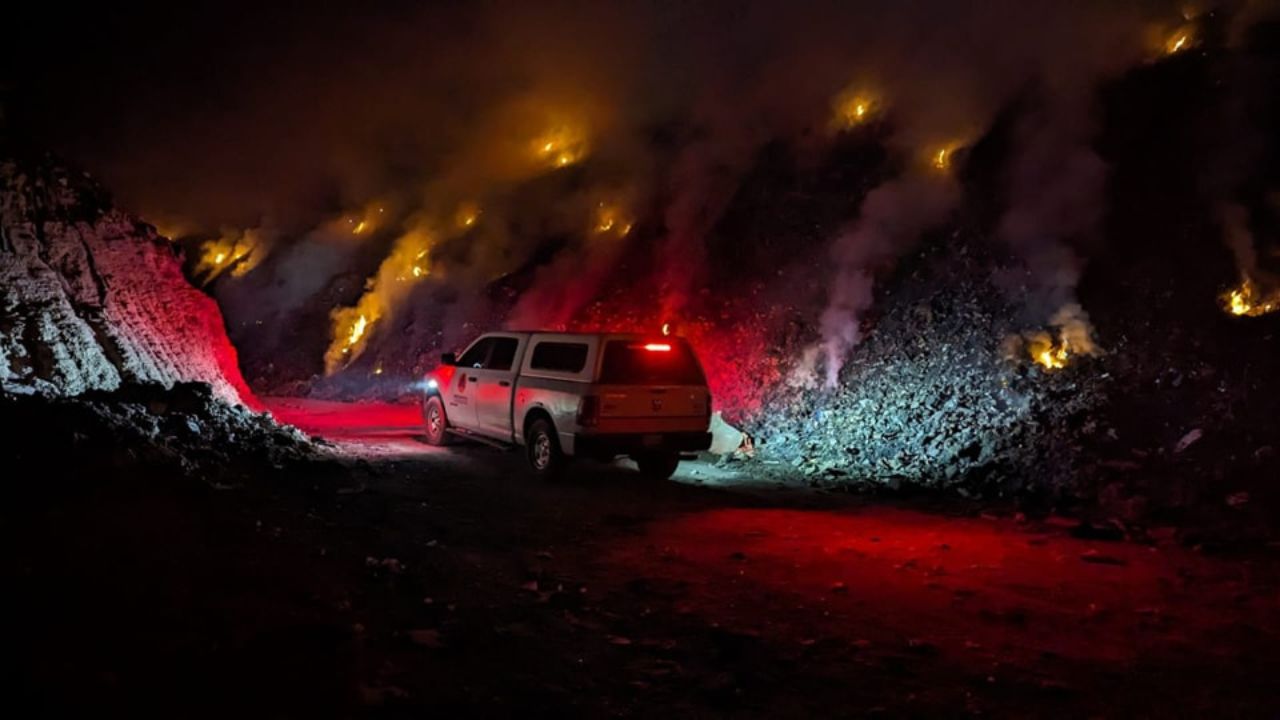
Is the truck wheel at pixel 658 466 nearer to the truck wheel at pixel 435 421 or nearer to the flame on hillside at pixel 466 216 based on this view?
the truck wheel at pixel 435 421

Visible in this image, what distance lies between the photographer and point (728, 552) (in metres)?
7.30

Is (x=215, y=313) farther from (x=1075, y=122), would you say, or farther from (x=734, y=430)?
(x=1075, y=122)

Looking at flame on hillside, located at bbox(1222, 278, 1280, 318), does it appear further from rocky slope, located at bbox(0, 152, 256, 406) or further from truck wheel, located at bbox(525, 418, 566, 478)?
rocky slope, located at bbox(0, 152, 256, 406)

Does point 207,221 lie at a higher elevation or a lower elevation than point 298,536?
A: higher

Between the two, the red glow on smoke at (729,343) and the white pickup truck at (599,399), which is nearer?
the white pickup truck at (599,399)

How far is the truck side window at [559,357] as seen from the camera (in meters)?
10.6

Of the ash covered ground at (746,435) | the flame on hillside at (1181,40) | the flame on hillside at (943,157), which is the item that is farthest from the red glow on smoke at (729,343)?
the flame on hillside at (1181,40)

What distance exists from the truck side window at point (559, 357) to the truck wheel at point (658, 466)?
1581mm

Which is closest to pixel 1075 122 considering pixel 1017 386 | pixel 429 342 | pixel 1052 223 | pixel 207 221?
pixel 1052 223

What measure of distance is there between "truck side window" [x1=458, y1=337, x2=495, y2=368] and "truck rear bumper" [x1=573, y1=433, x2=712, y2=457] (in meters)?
2.81

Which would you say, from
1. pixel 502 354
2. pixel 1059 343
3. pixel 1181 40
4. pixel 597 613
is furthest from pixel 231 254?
pixel 1181 40

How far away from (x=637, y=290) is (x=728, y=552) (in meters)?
13.1

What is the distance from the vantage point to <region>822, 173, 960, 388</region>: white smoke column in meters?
15.5

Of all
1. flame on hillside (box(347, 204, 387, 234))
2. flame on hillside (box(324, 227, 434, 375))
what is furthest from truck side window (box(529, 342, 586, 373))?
flame on hillside (box(347, 204, 387, 234))
